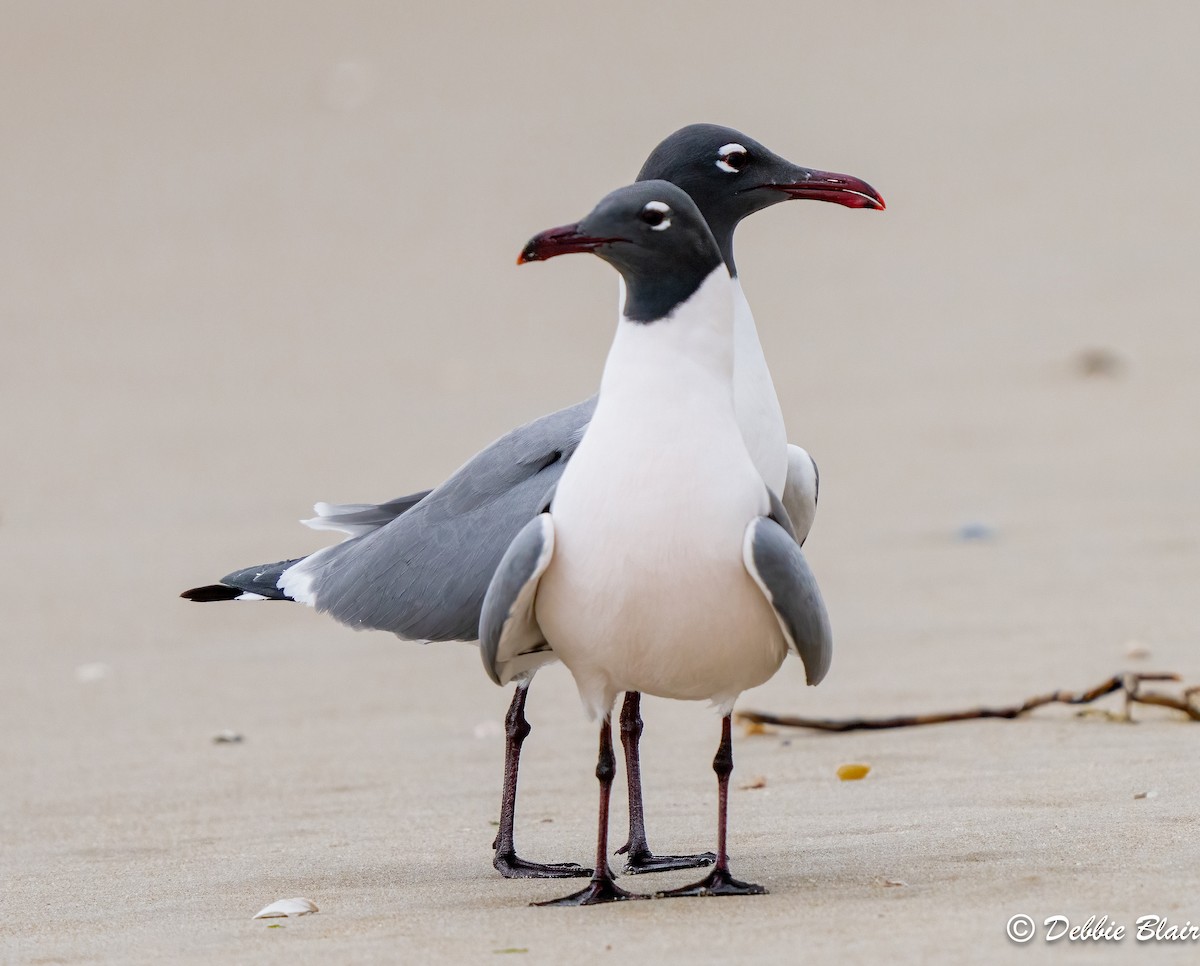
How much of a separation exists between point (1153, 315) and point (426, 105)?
29.9ft

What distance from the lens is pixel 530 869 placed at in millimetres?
4941

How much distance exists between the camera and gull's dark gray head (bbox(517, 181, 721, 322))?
4.33 meters

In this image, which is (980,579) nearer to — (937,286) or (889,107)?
(937,286)

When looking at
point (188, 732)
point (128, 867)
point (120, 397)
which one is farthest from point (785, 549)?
point (120, 397)

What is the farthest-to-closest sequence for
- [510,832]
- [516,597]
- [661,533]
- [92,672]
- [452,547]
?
[92,672] → [452,547] → [510,832] → [516,597] → [661,533]

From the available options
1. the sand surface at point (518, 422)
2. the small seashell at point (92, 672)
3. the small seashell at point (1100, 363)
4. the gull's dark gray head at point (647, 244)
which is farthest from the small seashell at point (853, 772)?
the small seashell at point (1100, 363)

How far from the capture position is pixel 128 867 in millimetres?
5160

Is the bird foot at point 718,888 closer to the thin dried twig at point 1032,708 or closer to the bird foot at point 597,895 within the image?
the bird foot at point 597,895

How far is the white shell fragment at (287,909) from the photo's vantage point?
14.4 feet

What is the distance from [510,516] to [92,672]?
334 centimetres

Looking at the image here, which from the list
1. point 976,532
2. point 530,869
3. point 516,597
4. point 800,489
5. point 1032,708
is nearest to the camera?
point 516,597

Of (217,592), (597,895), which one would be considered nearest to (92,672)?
(217,592)

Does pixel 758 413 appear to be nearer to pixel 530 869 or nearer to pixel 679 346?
pixel 679 346

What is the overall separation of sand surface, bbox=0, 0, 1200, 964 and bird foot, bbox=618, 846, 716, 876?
0.14 metres
